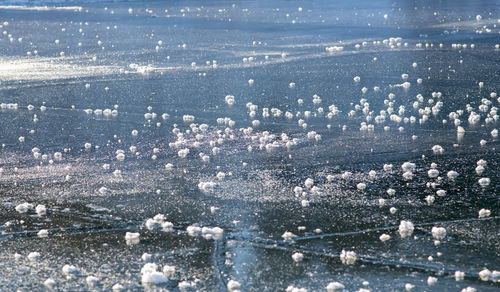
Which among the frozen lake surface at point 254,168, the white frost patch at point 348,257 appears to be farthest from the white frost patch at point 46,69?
the white frost patch at point 348,257

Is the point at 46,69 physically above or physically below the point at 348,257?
above

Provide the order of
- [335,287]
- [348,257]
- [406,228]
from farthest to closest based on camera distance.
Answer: [406,228]
[348,257]
[335,287]

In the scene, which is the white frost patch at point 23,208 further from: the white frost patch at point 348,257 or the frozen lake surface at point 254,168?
the white frost patch at point 348,257

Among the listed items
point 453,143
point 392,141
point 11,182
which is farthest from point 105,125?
point 453,143

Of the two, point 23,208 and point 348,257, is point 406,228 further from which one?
point 23,208

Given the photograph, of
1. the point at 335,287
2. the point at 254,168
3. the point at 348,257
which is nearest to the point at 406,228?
the point at 348,257

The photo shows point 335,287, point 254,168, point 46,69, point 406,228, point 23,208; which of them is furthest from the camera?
point 46,69

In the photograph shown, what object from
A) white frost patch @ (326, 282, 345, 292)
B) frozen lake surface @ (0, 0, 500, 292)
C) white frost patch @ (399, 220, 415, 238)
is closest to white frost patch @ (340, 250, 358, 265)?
frozen lake surface @ (0, 0, 500, 292)

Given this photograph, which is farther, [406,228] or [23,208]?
[23,208]

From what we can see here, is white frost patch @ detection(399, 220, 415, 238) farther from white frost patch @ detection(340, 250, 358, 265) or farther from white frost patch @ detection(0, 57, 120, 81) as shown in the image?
white frost patch @ detection(0, 57, 120, 81)
